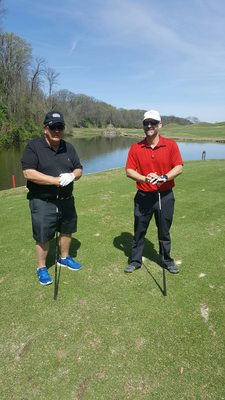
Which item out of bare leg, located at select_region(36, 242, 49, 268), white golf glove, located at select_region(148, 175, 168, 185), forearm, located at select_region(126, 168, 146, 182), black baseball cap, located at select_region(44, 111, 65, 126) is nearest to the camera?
black baseball cap, located at select_region(44, 111, 65, 126)

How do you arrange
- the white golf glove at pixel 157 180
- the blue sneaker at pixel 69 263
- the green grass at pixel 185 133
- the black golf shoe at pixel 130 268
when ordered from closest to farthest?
the white golf glove at pixel 157 180, the black golf shoe at pixel 130 268, the blue sneaker at pixel 69 263, the green grass at pixel 185 133

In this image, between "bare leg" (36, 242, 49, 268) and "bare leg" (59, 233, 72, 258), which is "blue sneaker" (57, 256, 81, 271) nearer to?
"bare leg" (59, 233, 72, 258)

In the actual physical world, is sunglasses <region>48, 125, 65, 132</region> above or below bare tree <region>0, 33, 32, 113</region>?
below

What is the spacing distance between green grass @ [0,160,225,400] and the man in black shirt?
28.4 inches

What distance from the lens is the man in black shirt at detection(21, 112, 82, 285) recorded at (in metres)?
4.54

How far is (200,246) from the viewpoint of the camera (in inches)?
250

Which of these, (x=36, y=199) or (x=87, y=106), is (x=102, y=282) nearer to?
(x=36, y=199)

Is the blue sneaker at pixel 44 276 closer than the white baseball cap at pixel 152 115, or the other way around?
the white baseball cap at pixel 152 115

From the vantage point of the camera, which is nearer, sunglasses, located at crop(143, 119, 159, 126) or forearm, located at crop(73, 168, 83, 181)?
sunglasses, located at crop(143, 119, 159, 126)

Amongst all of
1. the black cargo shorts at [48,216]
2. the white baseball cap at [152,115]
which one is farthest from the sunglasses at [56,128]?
the white baseball cap at [152,115]

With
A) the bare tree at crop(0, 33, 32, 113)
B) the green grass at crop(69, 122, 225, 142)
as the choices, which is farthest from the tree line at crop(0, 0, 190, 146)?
the green grass at crop(69, 122, 225, 142)

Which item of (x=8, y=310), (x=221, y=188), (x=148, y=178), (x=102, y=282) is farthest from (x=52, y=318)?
(x=221, y=188)

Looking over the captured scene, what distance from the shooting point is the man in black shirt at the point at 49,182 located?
14.9ft

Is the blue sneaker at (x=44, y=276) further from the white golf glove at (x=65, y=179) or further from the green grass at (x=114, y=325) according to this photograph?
the white golf glove at (x=65, y=179)
